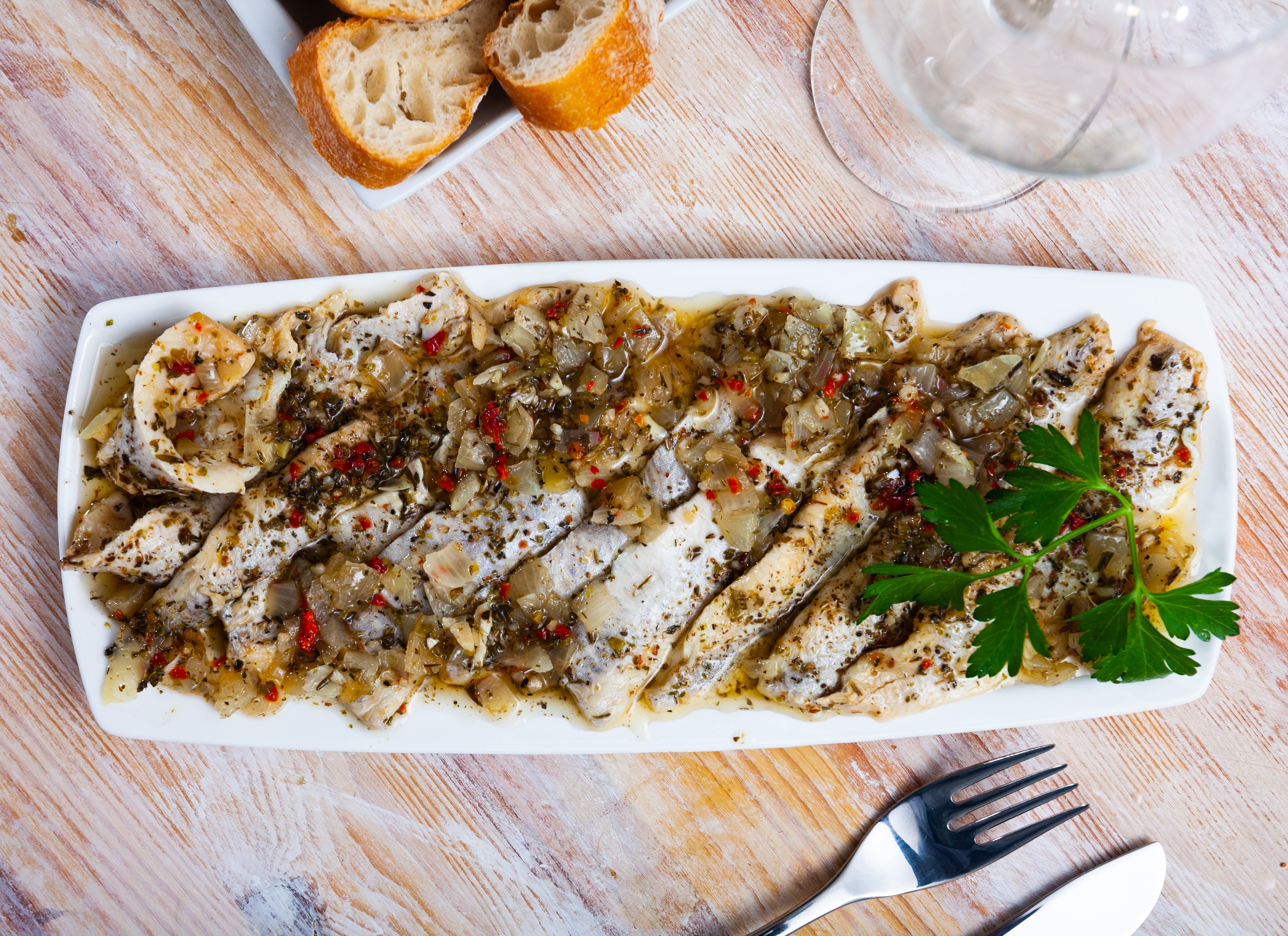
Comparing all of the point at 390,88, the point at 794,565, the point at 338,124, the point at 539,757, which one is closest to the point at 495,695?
the point at 539,757

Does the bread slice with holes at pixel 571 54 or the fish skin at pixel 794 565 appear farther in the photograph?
the fish skin at pixel 794 565

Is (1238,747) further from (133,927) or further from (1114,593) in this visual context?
(133,927)

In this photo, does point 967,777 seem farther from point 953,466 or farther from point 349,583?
point 349,583

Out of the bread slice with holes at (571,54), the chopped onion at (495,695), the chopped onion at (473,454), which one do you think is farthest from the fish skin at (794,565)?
the bread slice with holes at (571,54)

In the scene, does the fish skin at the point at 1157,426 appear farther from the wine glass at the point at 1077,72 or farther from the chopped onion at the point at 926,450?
the wine glass at the point at 1077,72

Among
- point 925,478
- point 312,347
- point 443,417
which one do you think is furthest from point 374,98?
point 925,478

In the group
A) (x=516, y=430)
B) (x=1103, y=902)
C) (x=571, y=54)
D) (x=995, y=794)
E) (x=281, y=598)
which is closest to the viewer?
(x=571, y=54)
